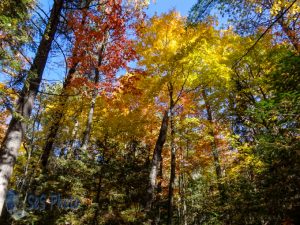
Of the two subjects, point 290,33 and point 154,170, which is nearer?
point 290,33

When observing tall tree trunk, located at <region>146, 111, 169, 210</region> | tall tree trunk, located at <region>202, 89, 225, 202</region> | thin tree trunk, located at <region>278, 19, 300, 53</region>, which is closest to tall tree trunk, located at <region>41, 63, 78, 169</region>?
tall tree trunk, located at <region>146, 111, 169, 210</region>

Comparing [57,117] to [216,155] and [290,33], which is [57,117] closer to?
[216,155]

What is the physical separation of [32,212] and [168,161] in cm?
1685

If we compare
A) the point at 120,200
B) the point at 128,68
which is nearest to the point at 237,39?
the point at 128,68

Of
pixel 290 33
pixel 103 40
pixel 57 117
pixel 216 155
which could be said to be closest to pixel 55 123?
pixel 57 117

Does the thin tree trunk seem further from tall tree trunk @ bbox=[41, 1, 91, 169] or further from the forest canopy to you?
tall tree trunk @ bbox=[41, 1, 91, 169]

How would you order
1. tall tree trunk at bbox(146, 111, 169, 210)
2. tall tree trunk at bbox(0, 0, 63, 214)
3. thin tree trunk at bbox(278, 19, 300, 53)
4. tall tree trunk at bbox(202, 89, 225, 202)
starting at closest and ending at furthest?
1. tall tree trunk at bbox(0, 0, 63, 214)
2. thin tree trunk at bbox(278, 19, 300, 53)
3. tall tree trunk at bbox(146, 111, 169, 210)
4. tall tree trunk at bbox(202, 89, 225, 202)

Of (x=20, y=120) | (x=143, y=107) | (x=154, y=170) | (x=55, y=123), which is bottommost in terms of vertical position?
(x=20, y=120)

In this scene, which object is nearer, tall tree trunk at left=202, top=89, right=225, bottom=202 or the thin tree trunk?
the thin tree trunk

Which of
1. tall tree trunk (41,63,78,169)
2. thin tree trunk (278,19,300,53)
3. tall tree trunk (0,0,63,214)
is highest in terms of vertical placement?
thin tree trunk (278,19,300,53)

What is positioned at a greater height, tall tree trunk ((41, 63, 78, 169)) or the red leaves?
the red leaves

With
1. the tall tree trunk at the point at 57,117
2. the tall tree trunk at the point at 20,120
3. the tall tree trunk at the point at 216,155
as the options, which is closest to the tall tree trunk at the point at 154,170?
the tall tree trunk at the point at 216,155

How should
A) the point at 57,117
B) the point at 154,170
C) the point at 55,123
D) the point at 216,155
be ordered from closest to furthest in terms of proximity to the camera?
the point at 154,170 < the point at 57,117 < the point at 55,123 < the point at 216,155

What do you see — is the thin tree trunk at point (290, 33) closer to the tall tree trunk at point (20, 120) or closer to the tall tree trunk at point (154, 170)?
the tall tree trunk at point (154, 170)
